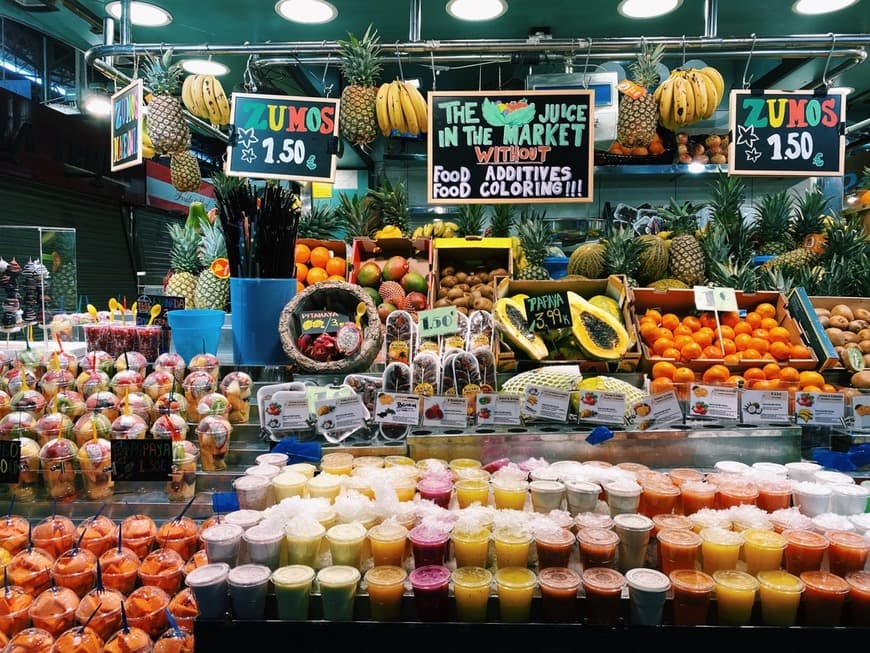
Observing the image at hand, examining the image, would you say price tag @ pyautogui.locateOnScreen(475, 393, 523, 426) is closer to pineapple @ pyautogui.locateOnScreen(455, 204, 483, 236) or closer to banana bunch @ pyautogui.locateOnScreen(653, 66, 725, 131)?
pineapple @ pyautogui.locateOnScreen(455, 204, 483, 236)

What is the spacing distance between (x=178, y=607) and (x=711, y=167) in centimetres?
760

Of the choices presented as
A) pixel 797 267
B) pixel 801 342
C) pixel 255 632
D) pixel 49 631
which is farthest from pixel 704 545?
pixel 797 267

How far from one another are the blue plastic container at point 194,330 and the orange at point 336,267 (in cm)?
145

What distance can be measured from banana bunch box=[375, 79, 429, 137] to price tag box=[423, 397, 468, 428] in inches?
117

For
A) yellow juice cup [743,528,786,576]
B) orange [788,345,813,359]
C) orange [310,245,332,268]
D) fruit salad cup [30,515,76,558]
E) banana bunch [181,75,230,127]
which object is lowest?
fruit salad cup [30,515,76,558]

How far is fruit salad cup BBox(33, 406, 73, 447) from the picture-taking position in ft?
6.57

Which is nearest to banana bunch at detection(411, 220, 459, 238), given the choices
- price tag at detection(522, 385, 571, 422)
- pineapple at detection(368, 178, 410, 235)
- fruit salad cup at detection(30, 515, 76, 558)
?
pineapple at detection(368, 178, 410, 235)

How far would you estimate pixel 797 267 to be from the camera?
3.96 metres

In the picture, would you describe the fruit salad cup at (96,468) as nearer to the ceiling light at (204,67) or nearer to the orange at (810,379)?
the orange at (810,379)

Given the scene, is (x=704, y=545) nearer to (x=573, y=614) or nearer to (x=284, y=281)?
(x=573, y=614)

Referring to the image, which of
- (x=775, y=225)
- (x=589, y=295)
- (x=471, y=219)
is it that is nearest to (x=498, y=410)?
(x=589, y=295)

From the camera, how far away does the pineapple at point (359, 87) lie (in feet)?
12.9

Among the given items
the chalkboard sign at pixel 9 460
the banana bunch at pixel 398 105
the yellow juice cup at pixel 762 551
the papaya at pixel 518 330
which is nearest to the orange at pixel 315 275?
the banana bunch at pixel 398 105

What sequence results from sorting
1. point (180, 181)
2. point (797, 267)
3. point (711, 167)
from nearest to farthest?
point (797, 267) < point (180, 181) < point (711, 167)
